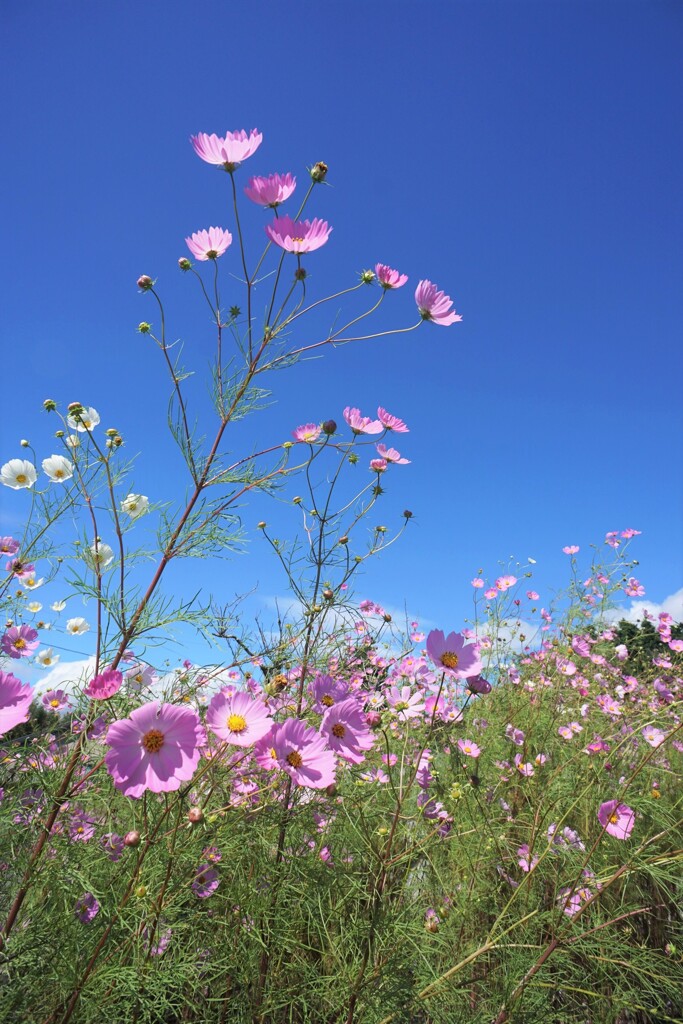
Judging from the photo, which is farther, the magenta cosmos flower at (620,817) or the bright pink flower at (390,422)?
the bright pink flower at (390,422)

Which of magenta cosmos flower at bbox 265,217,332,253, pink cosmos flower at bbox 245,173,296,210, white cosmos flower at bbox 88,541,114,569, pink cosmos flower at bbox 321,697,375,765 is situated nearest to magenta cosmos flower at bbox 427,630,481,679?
pink cosmos flower at bbox 321,697,375,765

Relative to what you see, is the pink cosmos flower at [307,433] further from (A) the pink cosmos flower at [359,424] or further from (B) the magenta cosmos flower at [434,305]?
(B) the magenta cosmos flower at [434,305]

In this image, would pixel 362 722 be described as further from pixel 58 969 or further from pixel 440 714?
pixel 58 969

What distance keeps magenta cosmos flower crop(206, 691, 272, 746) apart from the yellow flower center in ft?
0.30

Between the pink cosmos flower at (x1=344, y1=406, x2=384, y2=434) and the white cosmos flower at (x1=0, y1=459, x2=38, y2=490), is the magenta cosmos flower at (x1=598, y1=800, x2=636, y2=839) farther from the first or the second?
the white cosmos flower at (x1=0, y1=459, x2=38, y2=490)

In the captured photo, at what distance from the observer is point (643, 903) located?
191 cm

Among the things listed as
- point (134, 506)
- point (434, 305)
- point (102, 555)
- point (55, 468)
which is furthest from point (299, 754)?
point (55, 468)

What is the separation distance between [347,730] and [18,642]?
125 centimetres

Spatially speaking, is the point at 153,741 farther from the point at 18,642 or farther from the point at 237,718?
the point at 18,642

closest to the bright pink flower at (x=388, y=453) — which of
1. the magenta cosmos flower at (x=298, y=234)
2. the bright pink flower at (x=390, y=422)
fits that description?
the bright pink flower at (x=390, y=422)

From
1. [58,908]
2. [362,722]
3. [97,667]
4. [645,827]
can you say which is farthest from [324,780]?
[645,827]

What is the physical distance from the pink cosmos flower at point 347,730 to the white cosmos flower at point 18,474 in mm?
1422

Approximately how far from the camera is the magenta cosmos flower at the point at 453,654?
1127mm

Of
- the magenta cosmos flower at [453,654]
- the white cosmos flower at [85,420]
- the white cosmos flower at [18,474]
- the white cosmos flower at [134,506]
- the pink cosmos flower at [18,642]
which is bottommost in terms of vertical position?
the magenta cosmos flower at [453,654]
